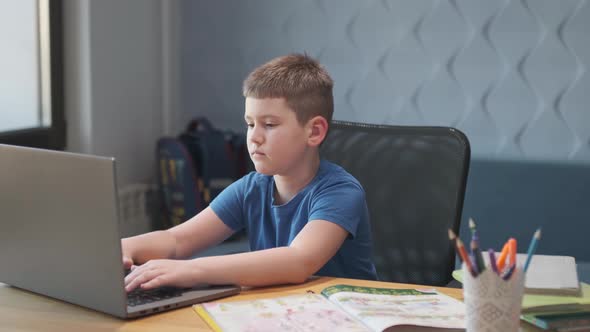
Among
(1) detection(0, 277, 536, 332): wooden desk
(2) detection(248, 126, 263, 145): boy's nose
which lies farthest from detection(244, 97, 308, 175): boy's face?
(1) detection(0, 277, 536, 332): wooden desk

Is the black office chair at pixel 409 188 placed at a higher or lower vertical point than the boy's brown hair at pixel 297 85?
lower

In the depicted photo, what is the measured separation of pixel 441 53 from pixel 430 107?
21 cm

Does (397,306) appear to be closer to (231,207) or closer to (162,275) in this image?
(162,275)

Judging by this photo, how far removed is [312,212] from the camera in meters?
1.55

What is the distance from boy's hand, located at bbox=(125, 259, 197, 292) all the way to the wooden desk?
0.06 metres

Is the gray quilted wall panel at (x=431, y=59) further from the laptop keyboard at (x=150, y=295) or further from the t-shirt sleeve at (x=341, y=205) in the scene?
the laptop keyboard at (x=150, y=295)

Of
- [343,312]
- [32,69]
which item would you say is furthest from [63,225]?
[32,69]

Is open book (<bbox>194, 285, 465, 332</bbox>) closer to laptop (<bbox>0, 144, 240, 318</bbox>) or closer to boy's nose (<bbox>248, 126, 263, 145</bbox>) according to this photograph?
laptop (<bbox>0, 144, 240, 318</bbox>)

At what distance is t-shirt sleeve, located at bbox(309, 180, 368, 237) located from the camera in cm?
152

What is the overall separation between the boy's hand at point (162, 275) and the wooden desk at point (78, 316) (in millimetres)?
60

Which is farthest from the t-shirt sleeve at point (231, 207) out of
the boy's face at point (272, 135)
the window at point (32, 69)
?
the window at point (32, 69)

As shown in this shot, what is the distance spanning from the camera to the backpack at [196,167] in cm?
318

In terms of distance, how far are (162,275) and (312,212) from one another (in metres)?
0.35

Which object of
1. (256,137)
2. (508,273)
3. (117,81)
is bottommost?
(508,273)
